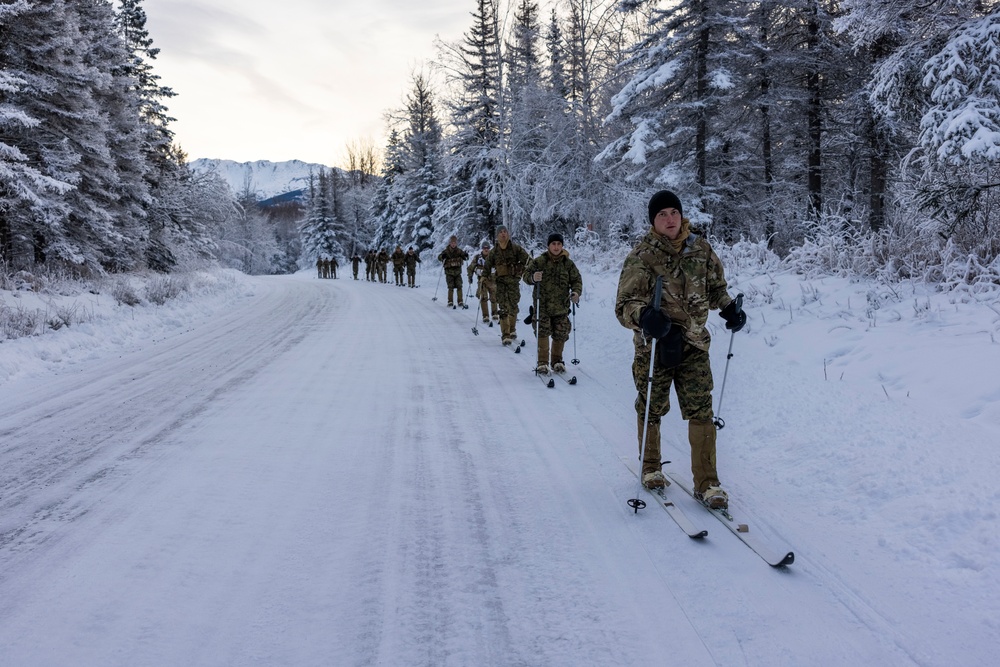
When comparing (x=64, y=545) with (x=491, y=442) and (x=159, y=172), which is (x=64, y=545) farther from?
(x=159, y=172)

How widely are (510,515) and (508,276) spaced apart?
7.33 metres

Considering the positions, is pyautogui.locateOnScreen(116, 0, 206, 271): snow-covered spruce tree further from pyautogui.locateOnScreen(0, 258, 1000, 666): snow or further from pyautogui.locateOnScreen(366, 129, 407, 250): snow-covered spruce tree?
pyautogui.locateOnScreen(366, 129, 407, 250): snow-covered spruce tree

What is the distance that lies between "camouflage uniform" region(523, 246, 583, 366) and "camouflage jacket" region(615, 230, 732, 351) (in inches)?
156

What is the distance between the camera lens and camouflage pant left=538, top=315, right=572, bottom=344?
7875mm

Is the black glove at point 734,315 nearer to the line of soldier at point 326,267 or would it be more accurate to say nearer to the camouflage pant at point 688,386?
the camouflage pant at point 688,386

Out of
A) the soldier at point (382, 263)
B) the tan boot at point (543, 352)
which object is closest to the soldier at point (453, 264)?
the tan boot at point (543, 352)

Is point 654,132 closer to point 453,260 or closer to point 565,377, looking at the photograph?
point 453,260

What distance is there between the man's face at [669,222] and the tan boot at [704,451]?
1.32 m

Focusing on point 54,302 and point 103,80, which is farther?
point 103,80

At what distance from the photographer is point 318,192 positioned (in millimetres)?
61656

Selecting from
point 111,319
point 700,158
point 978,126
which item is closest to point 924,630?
point 978,126

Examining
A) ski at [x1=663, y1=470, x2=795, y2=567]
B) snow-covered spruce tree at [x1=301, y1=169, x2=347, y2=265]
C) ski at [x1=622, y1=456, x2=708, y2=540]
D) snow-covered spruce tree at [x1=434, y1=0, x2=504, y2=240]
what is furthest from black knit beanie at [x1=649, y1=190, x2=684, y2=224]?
snow-covered spruce tree at [x1=301, y1=169, x2=347, y2=265]

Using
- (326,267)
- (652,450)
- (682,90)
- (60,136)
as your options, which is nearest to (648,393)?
(652,450)

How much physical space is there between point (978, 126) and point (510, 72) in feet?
59.6
